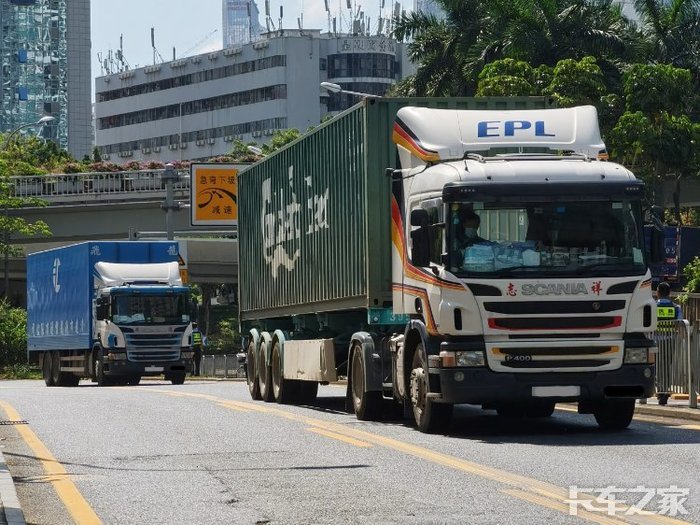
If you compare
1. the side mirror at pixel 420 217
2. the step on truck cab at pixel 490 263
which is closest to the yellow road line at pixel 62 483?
the step on truck cab at pixel 490 263

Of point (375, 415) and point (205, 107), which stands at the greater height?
point (205, 107)

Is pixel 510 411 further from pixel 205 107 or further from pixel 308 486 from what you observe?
pixel 205 107

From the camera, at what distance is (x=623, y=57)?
62.7 m

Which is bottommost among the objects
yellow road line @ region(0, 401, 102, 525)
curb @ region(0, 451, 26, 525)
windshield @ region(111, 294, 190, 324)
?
yellow road line @ region(0, 401, 102, 525)

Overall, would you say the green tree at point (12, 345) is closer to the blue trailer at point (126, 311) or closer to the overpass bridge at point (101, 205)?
the overpass bridge at point (101, 205)

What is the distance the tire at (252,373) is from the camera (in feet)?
90.2

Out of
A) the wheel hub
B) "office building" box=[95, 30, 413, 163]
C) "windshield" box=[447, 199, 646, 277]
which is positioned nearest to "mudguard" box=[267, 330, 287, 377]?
the wheel hub

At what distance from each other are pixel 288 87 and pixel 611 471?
146 m

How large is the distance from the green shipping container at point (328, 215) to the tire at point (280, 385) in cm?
70

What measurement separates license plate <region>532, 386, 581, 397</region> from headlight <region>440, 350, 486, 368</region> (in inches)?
24.5

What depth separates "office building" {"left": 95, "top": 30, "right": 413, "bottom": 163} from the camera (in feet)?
519

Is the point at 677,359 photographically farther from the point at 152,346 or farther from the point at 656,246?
the point at 152,346

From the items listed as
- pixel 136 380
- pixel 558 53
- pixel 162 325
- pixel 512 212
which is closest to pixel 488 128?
pixel 512 212

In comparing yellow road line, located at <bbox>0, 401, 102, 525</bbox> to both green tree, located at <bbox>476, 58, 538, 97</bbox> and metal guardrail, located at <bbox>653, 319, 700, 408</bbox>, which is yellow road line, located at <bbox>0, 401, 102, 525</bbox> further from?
green tree, located at <bbox>476, 58, 538, 97</bbox>
